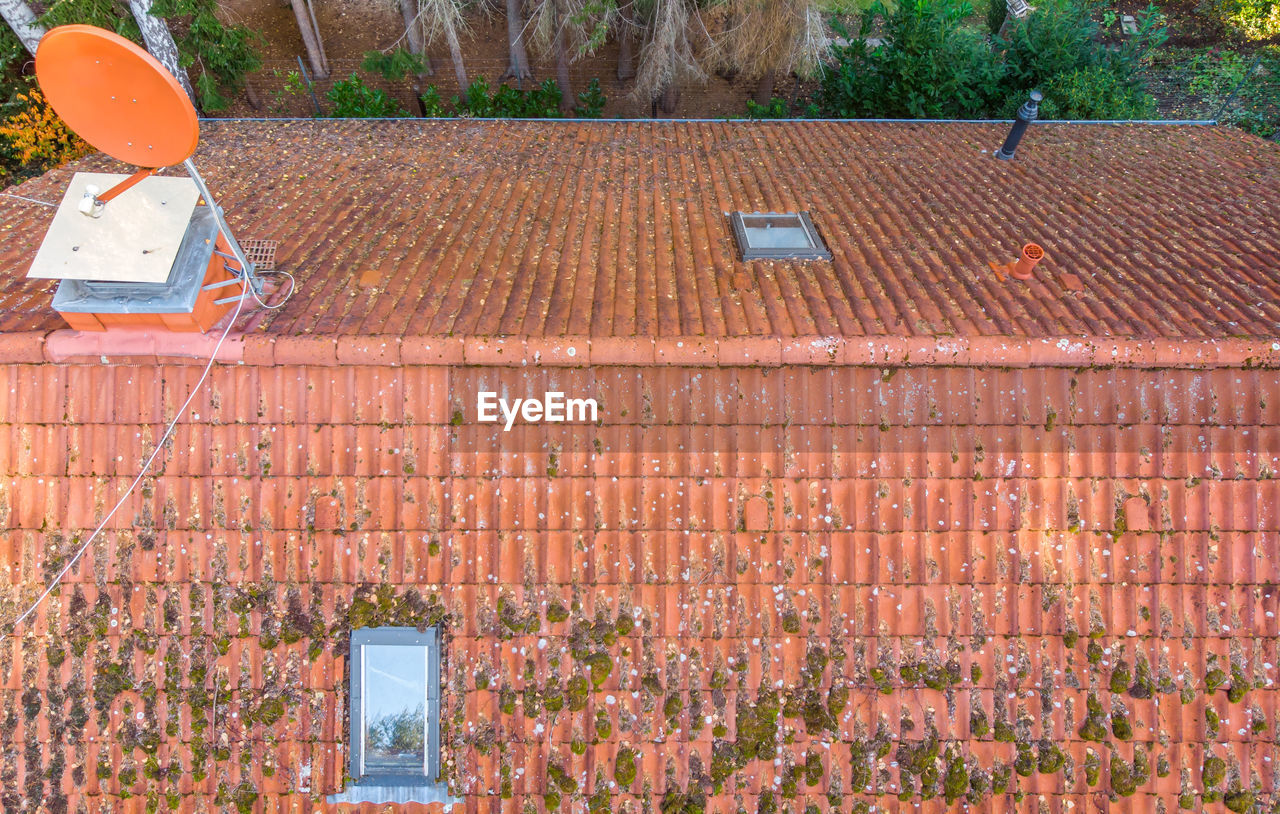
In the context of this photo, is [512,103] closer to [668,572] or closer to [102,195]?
[102,195]

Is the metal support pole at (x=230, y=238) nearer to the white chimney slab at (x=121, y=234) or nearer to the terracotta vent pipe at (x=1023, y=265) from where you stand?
the white chimney slab at (x=121, y=234)

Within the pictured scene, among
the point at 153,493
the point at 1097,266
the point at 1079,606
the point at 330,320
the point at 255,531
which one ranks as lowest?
the point at 1079,606

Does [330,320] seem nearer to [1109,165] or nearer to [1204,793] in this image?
[1204,793]

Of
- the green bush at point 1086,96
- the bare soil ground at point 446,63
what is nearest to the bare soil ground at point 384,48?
the bare soil ground at point 446,63

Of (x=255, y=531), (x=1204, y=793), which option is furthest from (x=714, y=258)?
(x=1204, y=793)

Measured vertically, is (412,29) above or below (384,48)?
below

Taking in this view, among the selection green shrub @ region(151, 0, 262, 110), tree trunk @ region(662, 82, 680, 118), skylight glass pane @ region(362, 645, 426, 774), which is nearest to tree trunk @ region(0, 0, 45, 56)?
green shrub @ region(151, 0, 262, 110)

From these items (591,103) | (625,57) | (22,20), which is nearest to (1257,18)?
(625,57)
